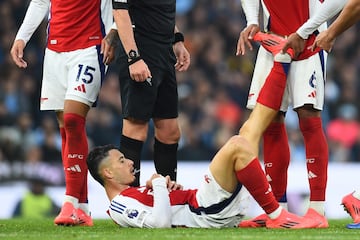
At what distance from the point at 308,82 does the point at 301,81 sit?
0.06 m

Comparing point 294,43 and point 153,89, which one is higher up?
point 294,43

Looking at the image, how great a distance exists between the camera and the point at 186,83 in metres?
16.1

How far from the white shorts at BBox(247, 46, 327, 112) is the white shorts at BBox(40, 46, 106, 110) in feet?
4.42

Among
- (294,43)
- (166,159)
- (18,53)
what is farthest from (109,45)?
(294,43)

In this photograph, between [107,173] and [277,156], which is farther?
[277,156]

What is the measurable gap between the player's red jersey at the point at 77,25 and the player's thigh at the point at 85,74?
0.08 meters

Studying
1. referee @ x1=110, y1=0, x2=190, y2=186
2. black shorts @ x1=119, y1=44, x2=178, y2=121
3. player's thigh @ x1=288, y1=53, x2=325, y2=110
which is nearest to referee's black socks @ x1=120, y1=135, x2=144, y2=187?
referee @ x1=110, y1=0, x2=190, y2=186

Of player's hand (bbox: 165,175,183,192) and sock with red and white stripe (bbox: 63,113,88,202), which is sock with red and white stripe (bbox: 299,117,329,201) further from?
sock with red and white stripe (bbox: 63,113,88,202)

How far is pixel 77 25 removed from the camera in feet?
29.2

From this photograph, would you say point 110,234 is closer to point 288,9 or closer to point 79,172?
point 79,172

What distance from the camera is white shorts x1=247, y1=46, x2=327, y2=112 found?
27.2ft

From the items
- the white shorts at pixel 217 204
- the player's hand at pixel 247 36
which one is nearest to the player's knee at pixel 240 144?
the white shorts at pixel 217 204

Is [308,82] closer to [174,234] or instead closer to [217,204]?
[217,204]

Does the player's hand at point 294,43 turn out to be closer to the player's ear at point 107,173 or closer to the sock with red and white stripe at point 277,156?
the sock with red and white stripe at point 277,156
